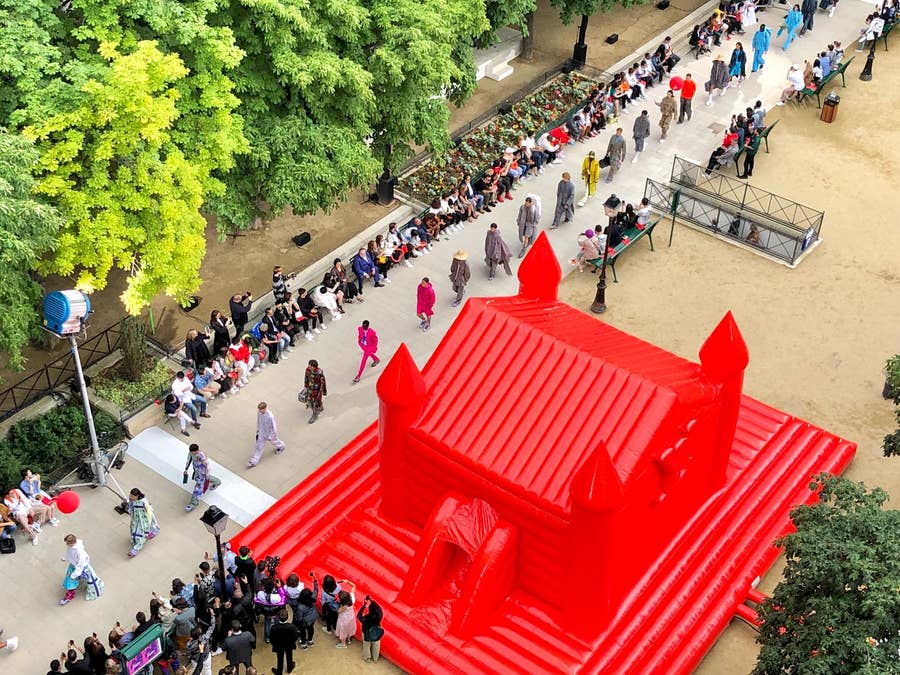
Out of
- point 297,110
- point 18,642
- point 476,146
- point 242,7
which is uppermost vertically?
point 242,7

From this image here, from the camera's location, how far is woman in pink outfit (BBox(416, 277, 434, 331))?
28.9 m

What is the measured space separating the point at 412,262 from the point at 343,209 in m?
3.14

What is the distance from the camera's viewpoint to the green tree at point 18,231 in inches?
867

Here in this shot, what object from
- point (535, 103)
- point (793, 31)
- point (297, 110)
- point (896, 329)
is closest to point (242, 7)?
point (297, 110)

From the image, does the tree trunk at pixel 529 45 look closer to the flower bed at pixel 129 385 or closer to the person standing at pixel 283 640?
→ the flower bed at pixel 129 385

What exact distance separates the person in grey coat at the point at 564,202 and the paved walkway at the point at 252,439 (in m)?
0.27

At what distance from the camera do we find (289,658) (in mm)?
21750

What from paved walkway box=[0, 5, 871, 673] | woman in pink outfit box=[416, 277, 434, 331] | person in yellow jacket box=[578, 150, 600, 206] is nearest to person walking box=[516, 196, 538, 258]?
paved walkway box=[0, 5, 871, 673]

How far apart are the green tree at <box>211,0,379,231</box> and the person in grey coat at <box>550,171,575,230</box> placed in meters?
5.86

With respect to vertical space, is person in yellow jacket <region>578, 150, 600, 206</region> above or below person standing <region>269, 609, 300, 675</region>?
above

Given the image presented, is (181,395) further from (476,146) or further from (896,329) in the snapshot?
(896,329)

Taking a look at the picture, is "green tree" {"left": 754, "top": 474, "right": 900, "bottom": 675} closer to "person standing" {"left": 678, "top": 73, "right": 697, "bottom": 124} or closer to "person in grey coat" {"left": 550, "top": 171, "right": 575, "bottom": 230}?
"person in grey coat" {"left": 550, "top": 171, "right": 575, "bottom": 230}

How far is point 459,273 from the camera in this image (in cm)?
3008

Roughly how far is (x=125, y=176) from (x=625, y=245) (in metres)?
13.0
